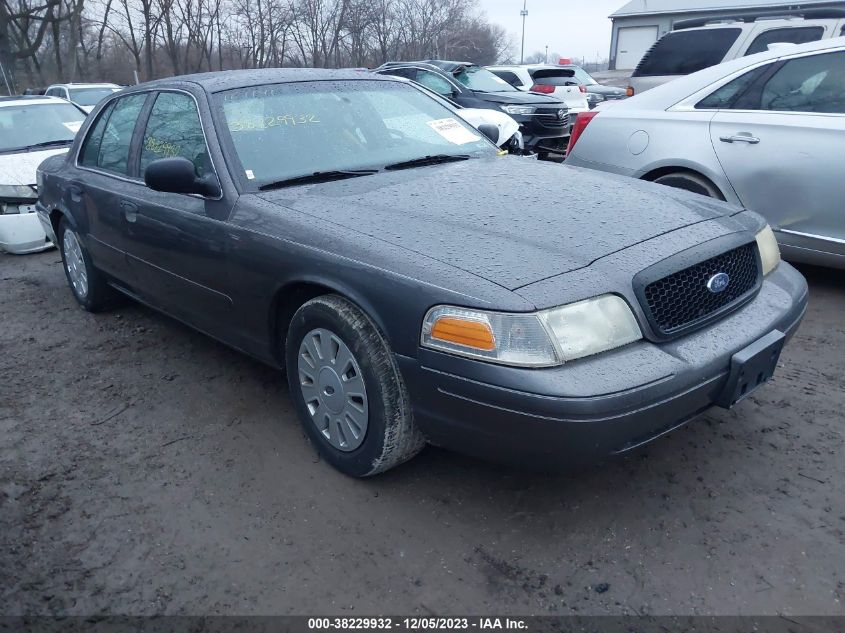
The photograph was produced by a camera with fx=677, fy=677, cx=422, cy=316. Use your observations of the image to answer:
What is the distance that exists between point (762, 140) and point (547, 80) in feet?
40.4

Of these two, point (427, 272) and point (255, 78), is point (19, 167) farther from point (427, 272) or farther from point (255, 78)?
point (427, 272)

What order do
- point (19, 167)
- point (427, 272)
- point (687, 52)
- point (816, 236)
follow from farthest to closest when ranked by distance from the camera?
1. point (687, 52)
2. point (19, 167)
3. point (816, 236)
4. point (427, 272)

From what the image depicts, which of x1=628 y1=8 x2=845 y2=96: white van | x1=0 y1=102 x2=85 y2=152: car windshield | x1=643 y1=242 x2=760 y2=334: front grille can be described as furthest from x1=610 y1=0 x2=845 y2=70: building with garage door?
x1=643 y1=242 x2=760 y2=334: front grille

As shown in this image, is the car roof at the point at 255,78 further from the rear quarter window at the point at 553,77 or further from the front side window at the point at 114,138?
the rear quarter window at the point at 553,77

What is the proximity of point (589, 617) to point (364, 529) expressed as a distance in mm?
865

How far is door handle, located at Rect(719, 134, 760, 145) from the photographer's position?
171 inches

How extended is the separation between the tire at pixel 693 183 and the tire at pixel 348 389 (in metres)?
2.90

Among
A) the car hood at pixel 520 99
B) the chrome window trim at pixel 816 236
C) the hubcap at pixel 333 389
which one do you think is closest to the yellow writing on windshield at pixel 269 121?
the hubcap at pixel 333 389

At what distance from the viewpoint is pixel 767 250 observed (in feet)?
9.81

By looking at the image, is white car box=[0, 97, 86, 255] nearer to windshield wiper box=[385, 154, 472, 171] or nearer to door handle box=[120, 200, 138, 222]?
door handle box=[120, 200, 138, 222]

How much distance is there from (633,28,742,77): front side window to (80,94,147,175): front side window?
676 centimetres

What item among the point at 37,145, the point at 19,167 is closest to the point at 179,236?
the point at 19,167

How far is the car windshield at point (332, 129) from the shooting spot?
126 inches

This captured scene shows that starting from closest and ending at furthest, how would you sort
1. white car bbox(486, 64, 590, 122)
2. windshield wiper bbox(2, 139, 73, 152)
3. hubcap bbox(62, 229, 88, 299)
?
hubcap bbox(62, 229, 88, 299), windshield wiper bbox(2, 139, 73, 152), white car bbox(486, 64, 590, 122)
